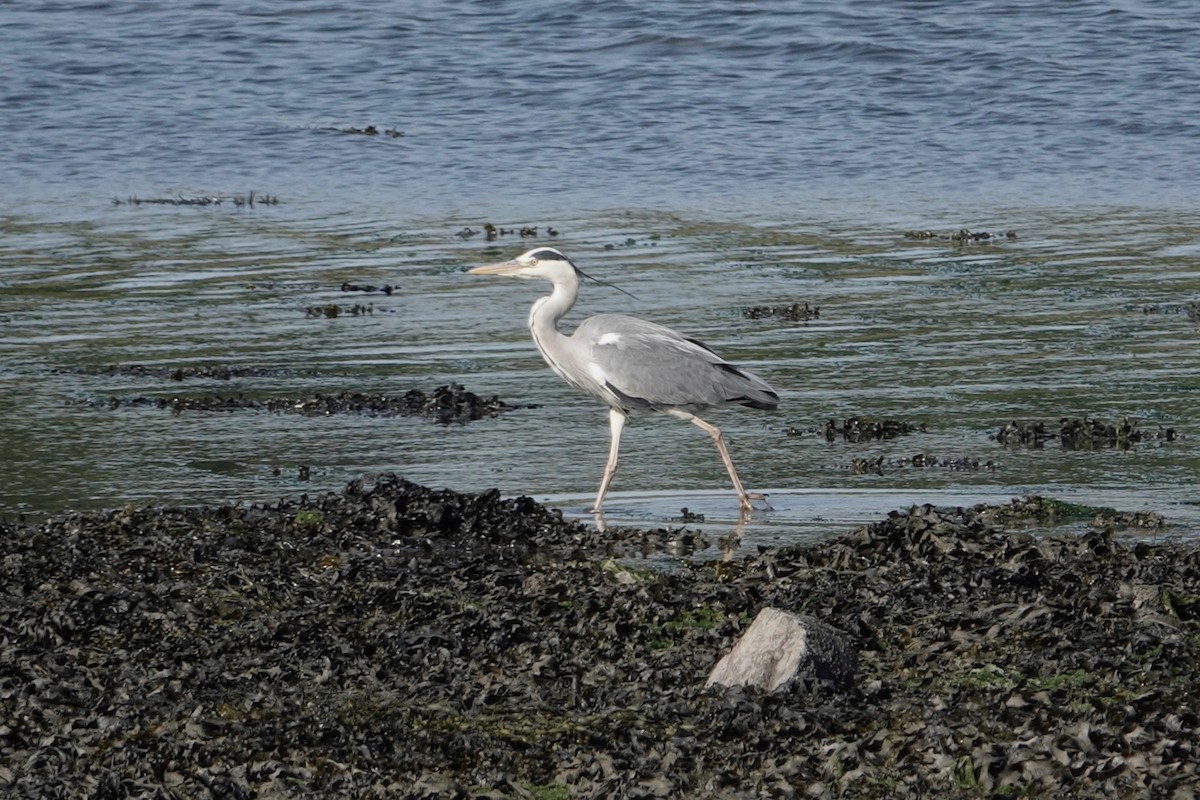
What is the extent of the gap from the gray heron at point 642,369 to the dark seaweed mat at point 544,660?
1.51m

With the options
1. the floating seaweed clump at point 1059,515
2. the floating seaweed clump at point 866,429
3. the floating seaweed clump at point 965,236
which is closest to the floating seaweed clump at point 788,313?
the floating seaweed clump at point 866,429

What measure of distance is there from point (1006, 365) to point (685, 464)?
3.30 meters

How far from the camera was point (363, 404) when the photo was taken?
13.0m

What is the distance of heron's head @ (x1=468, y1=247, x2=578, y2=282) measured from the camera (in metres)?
11.6

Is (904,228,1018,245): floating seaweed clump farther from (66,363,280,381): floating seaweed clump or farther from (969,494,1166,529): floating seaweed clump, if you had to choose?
(969,494,1166,529): floating seaweed clump

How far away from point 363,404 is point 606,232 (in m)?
8.13

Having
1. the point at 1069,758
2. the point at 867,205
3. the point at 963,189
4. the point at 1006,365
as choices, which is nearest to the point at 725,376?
the point at 1006,365

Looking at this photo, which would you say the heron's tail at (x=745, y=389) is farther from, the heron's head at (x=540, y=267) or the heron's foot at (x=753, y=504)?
the heron's head at (x=540, y=267)

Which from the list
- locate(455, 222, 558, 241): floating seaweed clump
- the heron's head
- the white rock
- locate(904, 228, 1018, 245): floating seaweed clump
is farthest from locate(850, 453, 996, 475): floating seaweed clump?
locate(455, 222, 558, 241): floating seaweed clump

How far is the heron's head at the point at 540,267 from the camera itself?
38.2 feet

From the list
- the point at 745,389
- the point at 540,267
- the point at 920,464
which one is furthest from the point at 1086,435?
the point at 540,267

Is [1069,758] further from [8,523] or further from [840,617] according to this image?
[8,523]

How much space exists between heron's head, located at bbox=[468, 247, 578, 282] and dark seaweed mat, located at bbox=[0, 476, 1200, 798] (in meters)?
2.05

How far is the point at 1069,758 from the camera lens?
6250 millimetres
